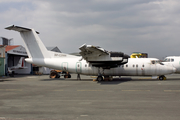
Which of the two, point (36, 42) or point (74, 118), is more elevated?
point (36, 42)

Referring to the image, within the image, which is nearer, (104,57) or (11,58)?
(104,57)

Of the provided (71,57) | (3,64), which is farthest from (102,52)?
(3,64)

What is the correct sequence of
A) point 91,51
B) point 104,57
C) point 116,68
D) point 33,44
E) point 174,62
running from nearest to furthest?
point 91,51 < point 104,57 < point 116,68 < point 174,62 < point 33,44

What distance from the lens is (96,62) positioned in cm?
1870

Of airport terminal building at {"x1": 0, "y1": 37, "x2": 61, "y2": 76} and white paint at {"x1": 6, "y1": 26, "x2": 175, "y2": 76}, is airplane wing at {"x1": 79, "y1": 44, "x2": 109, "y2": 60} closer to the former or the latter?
white paint at {"x1": 6, "y1": 26, "x2": 175, "y2": 76}

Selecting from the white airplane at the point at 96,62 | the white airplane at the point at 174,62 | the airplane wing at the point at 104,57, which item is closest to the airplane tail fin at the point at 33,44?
the white airplane at the point at 96,62

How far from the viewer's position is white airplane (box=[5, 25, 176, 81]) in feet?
60.6

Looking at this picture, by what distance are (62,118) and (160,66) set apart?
54.8 ft

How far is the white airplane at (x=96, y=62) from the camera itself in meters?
18.5

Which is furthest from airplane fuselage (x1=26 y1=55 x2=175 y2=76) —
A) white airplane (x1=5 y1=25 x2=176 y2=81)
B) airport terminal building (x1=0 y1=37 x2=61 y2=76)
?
airport terminal building (x1=0 y1=37 x2=61 y2=76)

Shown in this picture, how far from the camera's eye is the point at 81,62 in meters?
20.5

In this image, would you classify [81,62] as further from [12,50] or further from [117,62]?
[12,50]

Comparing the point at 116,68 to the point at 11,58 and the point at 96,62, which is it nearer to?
the point at 96,62

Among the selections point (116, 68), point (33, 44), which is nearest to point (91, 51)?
point (116, 68)
